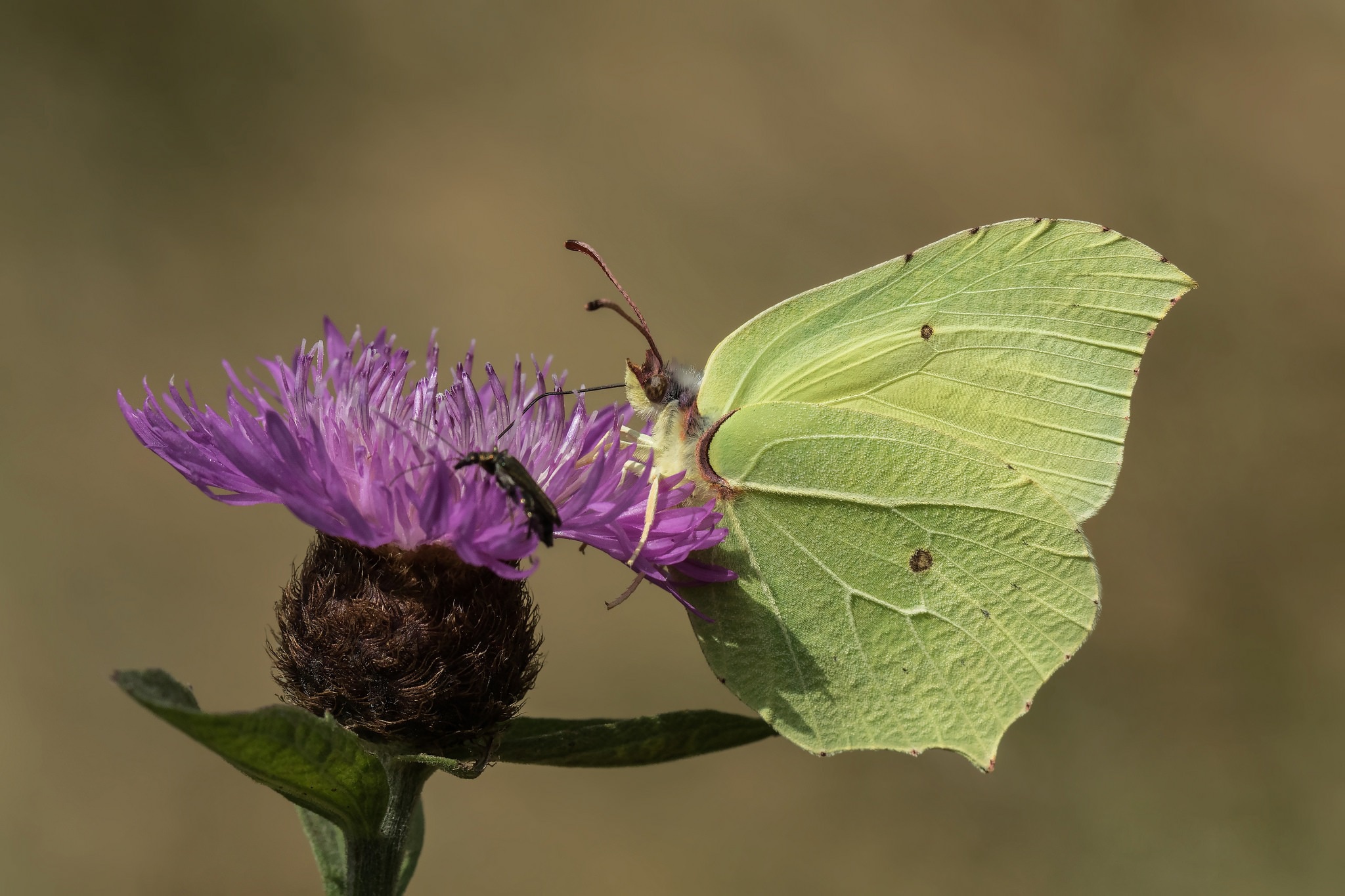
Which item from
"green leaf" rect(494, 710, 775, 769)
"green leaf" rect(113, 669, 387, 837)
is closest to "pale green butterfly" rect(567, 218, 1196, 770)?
"green leaf" rect(494, 710, 775, 769)

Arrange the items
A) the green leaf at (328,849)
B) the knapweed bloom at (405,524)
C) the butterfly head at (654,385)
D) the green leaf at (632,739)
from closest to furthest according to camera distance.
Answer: the knapweed bloom at (405,524)
the green leaf at (632,739)
the green leaf at (328,849)
the butterfly head at (654,385)

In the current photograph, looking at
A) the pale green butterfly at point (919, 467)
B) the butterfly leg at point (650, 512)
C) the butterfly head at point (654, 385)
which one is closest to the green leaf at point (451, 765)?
the butterfly leg at point (650, 512)

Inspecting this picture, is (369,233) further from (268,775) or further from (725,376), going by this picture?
(268,775)

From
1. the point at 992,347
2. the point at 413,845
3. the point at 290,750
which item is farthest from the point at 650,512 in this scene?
the point at 992,347

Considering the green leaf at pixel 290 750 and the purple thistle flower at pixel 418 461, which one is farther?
the purple thistle flower at pixel 418 461

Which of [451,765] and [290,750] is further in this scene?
[451,765]

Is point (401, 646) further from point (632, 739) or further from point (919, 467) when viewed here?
point (919, 467)

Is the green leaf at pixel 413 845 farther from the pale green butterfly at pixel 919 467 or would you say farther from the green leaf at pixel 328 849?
the pale green butterfly at pixel 919 467
